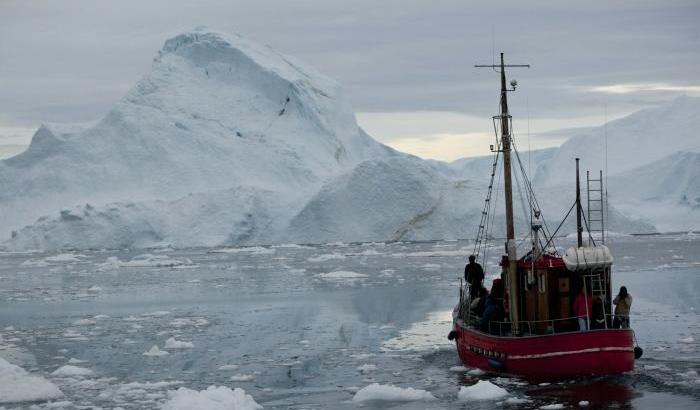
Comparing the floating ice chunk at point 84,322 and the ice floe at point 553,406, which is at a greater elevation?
the floating ice chunk at point 84,322

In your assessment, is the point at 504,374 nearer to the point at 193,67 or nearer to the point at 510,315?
the point at 510,315

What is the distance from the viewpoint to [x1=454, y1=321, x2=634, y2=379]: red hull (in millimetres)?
13953

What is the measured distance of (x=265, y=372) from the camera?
51.3 ft

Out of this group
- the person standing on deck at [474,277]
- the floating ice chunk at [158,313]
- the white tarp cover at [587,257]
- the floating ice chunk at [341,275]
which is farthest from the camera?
the floating ice chunk at [341,275]

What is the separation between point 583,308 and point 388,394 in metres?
3.02

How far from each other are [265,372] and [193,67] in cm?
4886

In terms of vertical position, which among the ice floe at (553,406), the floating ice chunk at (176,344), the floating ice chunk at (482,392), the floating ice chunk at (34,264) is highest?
the floating ice chunk at (34,264)

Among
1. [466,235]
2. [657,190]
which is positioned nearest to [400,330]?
[466,235]

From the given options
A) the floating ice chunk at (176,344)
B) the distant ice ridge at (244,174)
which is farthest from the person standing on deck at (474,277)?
the distant ice ridge at (244,174)

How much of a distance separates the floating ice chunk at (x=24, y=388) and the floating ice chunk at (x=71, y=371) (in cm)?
96

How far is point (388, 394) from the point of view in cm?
1352

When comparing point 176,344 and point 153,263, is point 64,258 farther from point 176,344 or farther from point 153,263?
point 176,344

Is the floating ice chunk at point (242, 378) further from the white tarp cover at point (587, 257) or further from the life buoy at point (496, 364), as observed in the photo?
the white tarp cover at point (587, 257)

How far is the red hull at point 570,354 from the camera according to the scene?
1395 cm
